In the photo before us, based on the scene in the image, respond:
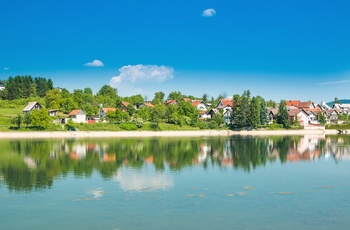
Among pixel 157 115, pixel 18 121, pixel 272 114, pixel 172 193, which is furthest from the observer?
pixel 272 114

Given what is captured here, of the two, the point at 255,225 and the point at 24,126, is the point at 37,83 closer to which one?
the point at 24,126

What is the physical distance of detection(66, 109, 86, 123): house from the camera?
220ft

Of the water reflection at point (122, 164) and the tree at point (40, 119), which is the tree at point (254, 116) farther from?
the water reflection at point (122, 164)

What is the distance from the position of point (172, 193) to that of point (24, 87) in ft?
271

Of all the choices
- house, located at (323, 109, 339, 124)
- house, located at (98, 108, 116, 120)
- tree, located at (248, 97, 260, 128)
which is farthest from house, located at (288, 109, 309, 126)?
house, located at (98, 108, 116, 120)

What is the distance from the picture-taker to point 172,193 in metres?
16.6

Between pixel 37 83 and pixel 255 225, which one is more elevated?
pixel 37 83

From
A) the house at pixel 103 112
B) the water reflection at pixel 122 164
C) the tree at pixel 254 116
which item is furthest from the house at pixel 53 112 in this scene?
the water reflection at pixel 122 164

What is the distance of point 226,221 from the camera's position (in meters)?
12.5

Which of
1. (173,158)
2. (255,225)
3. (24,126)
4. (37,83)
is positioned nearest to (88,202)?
(255,225)

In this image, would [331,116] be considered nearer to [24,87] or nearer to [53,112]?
[53,112]

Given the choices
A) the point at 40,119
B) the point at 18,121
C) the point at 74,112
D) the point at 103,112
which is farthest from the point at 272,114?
the point at 18,121

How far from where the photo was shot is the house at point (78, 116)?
220ft

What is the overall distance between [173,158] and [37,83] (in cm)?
7461
